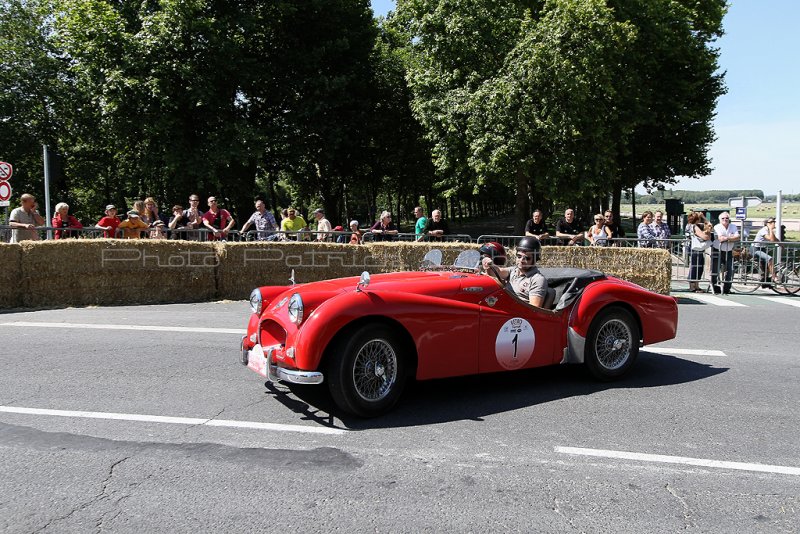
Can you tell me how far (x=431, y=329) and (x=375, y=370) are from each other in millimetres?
562

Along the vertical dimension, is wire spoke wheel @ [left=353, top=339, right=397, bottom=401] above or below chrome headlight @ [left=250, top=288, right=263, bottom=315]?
below

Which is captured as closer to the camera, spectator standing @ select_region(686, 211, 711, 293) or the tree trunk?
spectator standing @ select_region(686, 211, 711, 293)

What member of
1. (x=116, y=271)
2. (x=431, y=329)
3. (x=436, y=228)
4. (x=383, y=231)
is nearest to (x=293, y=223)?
(x=383, y=231)

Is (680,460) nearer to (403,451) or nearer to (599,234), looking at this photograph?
(403,451)

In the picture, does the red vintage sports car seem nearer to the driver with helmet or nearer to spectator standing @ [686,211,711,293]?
the driver with helmet

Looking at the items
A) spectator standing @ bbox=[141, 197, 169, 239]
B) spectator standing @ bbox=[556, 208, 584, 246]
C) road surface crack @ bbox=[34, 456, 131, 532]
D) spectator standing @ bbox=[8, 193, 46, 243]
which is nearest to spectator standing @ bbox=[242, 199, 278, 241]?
spectator standing @ bbox=[141, 197, 169, 239]

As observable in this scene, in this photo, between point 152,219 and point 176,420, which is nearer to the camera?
point 176,420

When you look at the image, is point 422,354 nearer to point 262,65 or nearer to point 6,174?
point 6,174

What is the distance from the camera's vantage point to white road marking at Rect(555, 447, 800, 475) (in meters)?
3.94

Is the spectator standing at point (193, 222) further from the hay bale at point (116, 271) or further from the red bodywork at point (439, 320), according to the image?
the red bodywork at point (439, 320)

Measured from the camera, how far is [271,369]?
4.80 metres

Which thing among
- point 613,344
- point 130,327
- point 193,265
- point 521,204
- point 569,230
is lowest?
point 130,327

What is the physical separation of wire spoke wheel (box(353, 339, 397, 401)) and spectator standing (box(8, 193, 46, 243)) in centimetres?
953

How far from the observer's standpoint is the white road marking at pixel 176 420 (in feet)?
15.1
